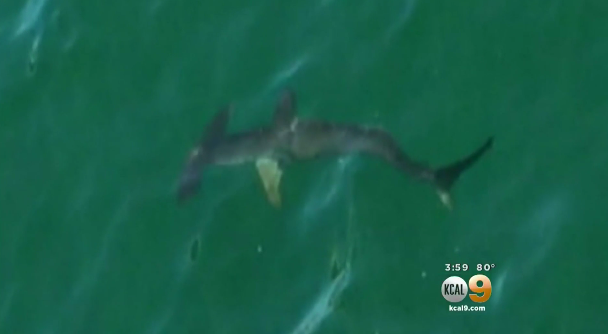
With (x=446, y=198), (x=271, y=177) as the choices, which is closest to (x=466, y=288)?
(x=446, y=198)

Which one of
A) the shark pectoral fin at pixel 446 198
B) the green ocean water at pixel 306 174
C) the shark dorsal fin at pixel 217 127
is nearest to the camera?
the green ocean water at pixel 306 174

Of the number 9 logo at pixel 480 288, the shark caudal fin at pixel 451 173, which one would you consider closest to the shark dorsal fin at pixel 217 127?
the shark caudal fin at pixel 451 173

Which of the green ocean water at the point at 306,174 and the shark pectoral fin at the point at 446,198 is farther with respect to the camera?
the shark pectoral fin at the point at 446,198

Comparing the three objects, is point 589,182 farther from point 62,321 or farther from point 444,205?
point 62,321

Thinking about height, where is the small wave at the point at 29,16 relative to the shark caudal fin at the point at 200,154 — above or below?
above

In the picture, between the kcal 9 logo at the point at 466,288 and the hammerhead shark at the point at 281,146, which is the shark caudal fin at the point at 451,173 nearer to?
the hammerhead shark at the point at 281,146

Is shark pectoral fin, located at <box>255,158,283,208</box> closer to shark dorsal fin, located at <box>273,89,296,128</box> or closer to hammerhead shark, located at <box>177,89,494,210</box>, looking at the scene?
hammerhead shark, located at <box>177,89,494,210</box>

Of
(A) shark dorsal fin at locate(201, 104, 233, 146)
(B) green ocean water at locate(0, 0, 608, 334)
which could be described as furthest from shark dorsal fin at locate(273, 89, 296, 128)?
(A) shark dorsal fin at locate(201, 104, 233, 146)
